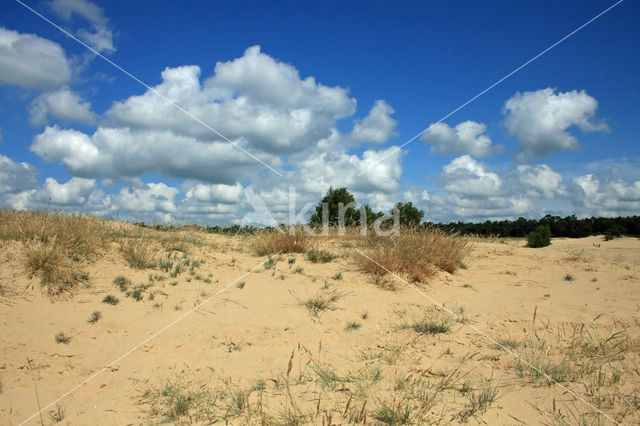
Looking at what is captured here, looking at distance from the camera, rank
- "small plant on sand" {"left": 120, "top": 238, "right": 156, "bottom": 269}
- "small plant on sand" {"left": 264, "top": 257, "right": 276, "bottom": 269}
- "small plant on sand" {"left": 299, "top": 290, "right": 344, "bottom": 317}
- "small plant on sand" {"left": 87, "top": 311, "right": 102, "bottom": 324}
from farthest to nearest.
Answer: "small plant on sand" {"left": 264, "top": 257, "right": 276, "bottom": 269} < "small plant on sand" {"left": 120, "top": 238, "right": 156, "bottom": 269} < "small plant on sand" {"left": 299, "top": 290, "right": 344, "bottom": 317} < "small plant on sand" {"left": 87, "top": 311, "right": 102, "bottom": 324}

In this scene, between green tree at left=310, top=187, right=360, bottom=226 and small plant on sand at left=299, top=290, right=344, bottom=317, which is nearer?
small plant on sand at left=299, top=290, right=344, bottom=317

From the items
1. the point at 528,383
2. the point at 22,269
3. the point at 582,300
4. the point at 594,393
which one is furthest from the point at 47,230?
the point at 582,300

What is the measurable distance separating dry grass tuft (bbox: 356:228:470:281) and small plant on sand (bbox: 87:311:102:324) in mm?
4918

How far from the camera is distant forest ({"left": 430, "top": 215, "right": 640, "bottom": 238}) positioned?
25.5 metres

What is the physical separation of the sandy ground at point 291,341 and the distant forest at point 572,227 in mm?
18917

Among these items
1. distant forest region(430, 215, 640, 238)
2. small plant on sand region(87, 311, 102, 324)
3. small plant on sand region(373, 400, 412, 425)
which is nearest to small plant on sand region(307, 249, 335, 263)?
small plant on sand region(87, 311, 102, 324)

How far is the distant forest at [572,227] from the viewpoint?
2553 centimetres

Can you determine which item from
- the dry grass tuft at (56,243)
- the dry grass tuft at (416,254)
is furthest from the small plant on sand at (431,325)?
the dry grass tuft at (56,243)

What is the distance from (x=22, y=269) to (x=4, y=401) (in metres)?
3.10

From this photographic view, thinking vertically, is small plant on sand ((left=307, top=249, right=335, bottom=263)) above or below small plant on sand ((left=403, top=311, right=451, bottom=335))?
above

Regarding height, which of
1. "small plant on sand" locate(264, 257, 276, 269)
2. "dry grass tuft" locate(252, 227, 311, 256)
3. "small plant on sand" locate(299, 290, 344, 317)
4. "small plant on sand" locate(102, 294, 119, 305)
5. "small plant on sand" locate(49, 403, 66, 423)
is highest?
"dry grass tuft" locate(252, 227, 311, 256)

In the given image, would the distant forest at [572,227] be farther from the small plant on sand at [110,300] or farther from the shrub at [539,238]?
the small plant on sand at [110,300]

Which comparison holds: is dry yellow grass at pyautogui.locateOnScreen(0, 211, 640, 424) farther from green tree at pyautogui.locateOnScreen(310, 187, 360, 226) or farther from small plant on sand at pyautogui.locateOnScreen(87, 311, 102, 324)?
green tree at pyautogui.locateOnScreen(310, 187, 360, 226)

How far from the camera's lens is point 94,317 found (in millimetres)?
5234
